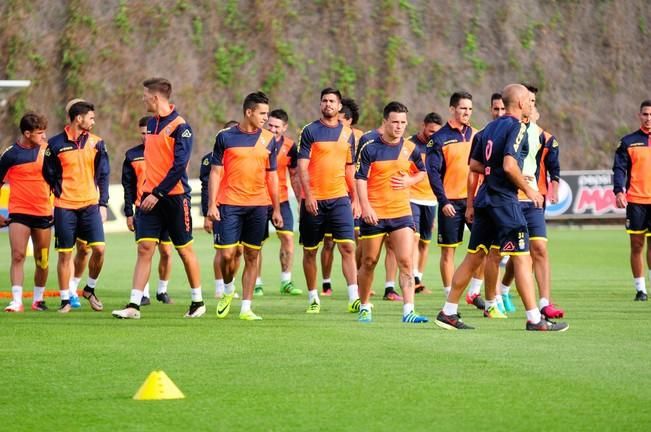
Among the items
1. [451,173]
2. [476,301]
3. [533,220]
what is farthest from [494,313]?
[451,173]

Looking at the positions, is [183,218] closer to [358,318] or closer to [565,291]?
[358,318]

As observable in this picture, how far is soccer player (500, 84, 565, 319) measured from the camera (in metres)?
13.0

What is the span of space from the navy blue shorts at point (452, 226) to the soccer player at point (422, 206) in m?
1.02

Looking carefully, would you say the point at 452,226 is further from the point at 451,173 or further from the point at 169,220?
the point at 169,220

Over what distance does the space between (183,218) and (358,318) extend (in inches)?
86.5

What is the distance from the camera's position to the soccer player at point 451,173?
16.4 metres

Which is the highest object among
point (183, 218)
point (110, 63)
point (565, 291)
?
point (110, 63)

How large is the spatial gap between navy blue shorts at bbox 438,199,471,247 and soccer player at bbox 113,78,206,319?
3.55 m

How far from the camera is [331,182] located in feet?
50.4

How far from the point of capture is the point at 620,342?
1182 centimetres

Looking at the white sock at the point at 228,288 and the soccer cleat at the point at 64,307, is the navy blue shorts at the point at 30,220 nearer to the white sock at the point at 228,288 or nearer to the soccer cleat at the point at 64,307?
the soccer cleat at the point at 64,307

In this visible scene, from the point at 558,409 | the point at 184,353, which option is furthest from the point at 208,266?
the point at 558,409

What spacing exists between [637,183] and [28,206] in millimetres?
7836

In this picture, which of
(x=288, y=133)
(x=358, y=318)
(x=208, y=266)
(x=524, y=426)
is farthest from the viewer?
(x=288, y=133)
